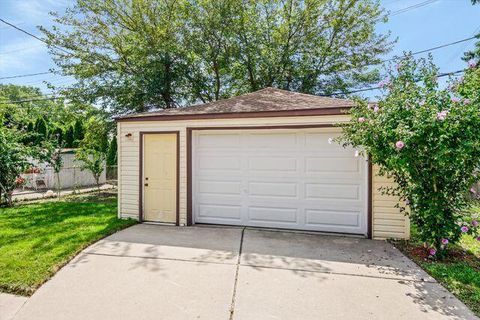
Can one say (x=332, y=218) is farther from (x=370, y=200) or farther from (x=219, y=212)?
(x=219, y=212)

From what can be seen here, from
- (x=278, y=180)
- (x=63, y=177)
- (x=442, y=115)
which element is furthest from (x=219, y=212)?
(x=63, y=177)

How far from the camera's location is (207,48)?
12.6 metres

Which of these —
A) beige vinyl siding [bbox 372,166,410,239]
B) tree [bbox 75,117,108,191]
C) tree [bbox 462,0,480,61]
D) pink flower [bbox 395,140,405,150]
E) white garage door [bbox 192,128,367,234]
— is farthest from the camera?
tree [bbox 75,117,108,191]

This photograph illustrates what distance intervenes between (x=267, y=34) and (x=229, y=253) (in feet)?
37.4

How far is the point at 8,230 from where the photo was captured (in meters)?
5.92

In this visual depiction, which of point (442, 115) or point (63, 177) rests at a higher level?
point (442, 115)

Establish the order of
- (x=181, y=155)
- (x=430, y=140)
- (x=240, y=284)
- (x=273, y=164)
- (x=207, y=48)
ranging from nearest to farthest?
1. (x=240, y=284)
2. (x=430, y=140)
3. (x=273, y=164)
4. (x=181, y=155)
5. (x=207, y=48)

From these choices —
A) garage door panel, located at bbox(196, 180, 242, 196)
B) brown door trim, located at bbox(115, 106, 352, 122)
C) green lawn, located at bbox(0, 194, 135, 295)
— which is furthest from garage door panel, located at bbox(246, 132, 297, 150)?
green lawn, located at bbox(0, 194, 135, 295)

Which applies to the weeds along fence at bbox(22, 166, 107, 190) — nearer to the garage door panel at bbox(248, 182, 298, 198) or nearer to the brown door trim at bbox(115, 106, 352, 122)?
the brown door trim at bbox(115, 106, 352, 122)

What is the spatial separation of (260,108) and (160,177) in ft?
8.84

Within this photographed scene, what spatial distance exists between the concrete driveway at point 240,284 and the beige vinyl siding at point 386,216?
1.60 feet

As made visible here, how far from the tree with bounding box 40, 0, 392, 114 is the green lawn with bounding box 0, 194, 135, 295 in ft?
17.7

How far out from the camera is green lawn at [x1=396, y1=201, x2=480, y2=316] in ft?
11.2

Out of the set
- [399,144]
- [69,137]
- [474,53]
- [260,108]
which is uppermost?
[474,53]
